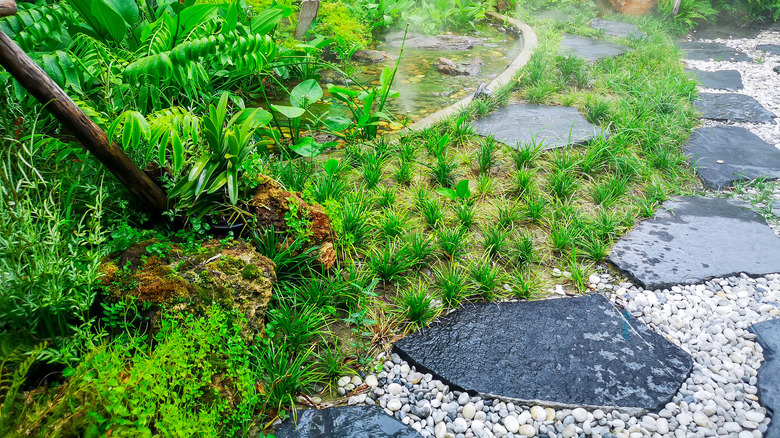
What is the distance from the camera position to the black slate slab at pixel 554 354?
1.92 metres

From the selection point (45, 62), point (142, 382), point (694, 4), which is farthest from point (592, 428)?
point (694, 4)

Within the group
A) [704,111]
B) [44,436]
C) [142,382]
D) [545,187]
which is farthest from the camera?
[704,111]

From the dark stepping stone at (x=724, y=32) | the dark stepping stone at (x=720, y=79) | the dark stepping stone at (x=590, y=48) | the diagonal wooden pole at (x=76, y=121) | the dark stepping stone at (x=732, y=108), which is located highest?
the diagonal wooden pole at (x=76, y=121)

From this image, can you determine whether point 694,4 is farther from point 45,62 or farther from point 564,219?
point 45,62

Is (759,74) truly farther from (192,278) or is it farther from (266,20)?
Result: (192,278)

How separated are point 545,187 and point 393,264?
4.34 ft

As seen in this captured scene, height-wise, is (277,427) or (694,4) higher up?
(694,4)

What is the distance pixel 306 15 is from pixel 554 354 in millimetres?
4454

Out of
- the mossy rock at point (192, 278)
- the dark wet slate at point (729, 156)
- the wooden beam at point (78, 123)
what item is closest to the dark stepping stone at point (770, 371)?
the dark wet slate at point (729, 156)

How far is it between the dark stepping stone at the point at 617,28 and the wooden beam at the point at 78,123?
639 cm

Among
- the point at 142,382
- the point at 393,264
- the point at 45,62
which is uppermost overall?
the point at 45,62

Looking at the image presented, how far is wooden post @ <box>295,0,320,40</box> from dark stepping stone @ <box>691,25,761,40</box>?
5.76 metres

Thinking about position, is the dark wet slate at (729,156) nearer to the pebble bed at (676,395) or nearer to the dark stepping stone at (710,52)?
the pebble bed at (676,395)

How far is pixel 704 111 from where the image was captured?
4.53 metres
